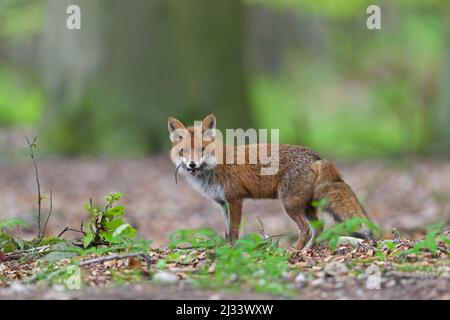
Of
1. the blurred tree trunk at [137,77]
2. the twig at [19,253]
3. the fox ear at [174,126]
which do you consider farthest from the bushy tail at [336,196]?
the blurred tree trunk at [137,77]

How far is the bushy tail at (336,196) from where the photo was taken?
662cm

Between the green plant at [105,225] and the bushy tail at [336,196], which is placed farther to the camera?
the bushy tail at [336,196]

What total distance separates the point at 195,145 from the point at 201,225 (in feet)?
14.5

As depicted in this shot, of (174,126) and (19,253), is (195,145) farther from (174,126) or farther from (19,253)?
(19,253)

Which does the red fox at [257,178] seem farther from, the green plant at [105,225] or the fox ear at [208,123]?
the green plant at [105,225]

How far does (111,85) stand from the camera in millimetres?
15250

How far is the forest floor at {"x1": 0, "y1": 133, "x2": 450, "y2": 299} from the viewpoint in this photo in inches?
205

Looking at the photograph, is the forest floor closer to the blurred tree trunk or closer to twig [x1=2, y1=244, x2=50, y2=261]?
twig [x1=2, y1=244, x2=50, y2=261]

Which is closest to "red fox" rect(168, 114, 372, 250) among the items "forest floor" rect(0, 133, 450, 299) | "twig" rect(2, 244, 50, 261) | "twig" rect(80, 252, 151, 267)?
"forest floor" rect(0, 133, 450, 299)

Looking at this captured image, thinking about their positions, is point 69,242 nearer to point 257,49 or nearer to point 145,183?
point 145,183

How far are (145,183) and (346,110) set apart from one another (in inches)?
634

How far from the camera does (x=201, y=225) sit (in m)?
11.0

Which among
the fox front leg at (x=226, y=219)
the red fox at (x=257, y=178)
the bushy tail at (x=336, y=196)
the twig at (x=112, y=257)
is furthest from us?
the fox front leg at (x=226, y=219)

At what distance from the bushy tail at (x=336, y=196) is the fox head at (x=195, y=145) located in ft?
3.13
